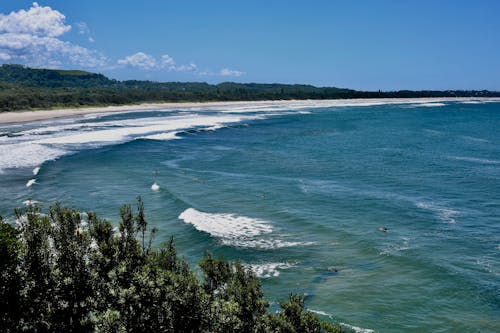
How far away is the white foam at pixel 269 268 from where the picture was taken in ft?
101

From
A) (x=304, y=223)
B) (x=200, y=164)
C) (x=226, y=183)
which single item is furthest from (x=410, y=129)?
(x=304, y=223)

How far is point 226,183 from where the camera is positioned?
2165 inches

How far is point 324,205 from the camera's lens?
1788 inches

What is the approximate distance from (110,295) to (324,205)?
1203 inches

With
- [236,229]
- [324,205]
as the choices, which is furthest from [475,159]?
[236,229]

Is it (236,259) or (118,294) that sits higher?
(118,294)

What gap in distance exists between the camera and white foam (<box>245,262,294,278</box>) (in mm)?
30844

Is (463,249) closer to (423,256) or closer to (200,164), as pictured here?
(423,256)

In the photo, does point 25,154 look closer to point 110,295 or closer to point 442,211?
point 442,211

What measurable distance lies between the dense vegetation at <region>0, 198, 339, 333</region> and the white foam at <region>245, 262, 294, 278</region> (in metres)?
11.1

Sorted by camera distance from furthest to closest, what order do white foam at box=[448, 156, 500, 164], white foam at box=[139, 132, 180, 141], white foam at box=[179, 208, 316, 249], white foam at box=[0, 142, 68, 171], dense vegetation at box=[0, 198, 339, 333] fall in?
white foam at box=[139, 132, 180, 141], white foam at box=[448, 156, 500, 164], white foam at box=[0, 142, 68, 171], white foam at box=[179, 208, 316, 249], dense vegetation at box=[0, 198, 339, 333]

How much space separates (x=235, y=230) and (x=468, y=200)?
2459cm

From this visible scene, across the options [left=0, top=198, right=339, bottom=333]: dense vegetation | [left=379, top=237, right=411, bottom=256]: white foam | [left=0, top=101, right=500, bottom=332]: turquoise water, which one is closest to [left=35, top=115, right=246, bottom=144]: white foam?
[left=0, top=101, right=500, bottom=332]: turquoise water

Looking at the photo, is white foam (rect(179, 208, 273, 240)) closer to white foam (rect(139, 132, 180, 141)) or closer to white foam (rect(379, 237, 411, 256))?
white foam (rect(379, 237, 411, 256))
